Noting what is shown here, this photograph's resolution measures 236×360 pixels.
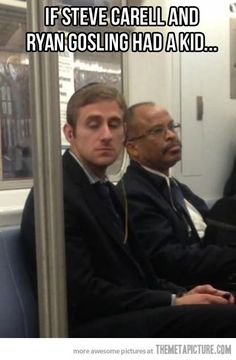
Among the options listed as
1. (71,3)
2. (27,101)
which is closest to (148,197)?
(27,101)

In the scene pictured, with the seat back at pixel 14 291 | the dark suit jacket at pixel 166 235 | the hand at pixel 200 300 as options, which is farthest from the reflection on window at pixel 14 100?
the hand at pixel 200 300

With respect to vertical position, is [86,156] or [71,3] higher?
[71,3]

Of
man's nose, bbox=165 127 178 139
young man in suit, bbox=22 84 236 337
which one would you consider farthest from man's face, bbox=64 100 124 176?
man's nose, bbox=165 127 178 139

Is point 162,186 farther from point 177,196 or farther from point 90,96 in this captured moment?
point 90,96

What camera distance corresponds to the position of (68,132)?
1.14 metres

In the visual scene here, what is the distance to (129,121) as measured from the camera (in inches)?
45.7

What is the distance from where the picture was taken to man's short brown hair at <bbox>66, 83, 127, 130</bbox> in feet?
3.73

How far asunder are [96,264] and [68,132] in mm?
335

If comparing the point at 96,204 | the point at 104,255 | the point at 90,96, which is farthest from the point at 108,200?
the point at 90,96

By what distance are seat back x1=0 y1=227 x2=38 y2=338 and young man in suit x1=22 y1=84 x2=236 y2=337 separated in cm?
6

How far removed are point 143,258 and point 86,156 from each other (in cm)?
30

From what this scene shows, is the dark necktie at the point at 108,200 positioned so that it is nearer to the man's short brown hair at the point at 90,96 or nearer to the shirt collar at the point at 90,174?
the shirt collar at the point at 90,174
